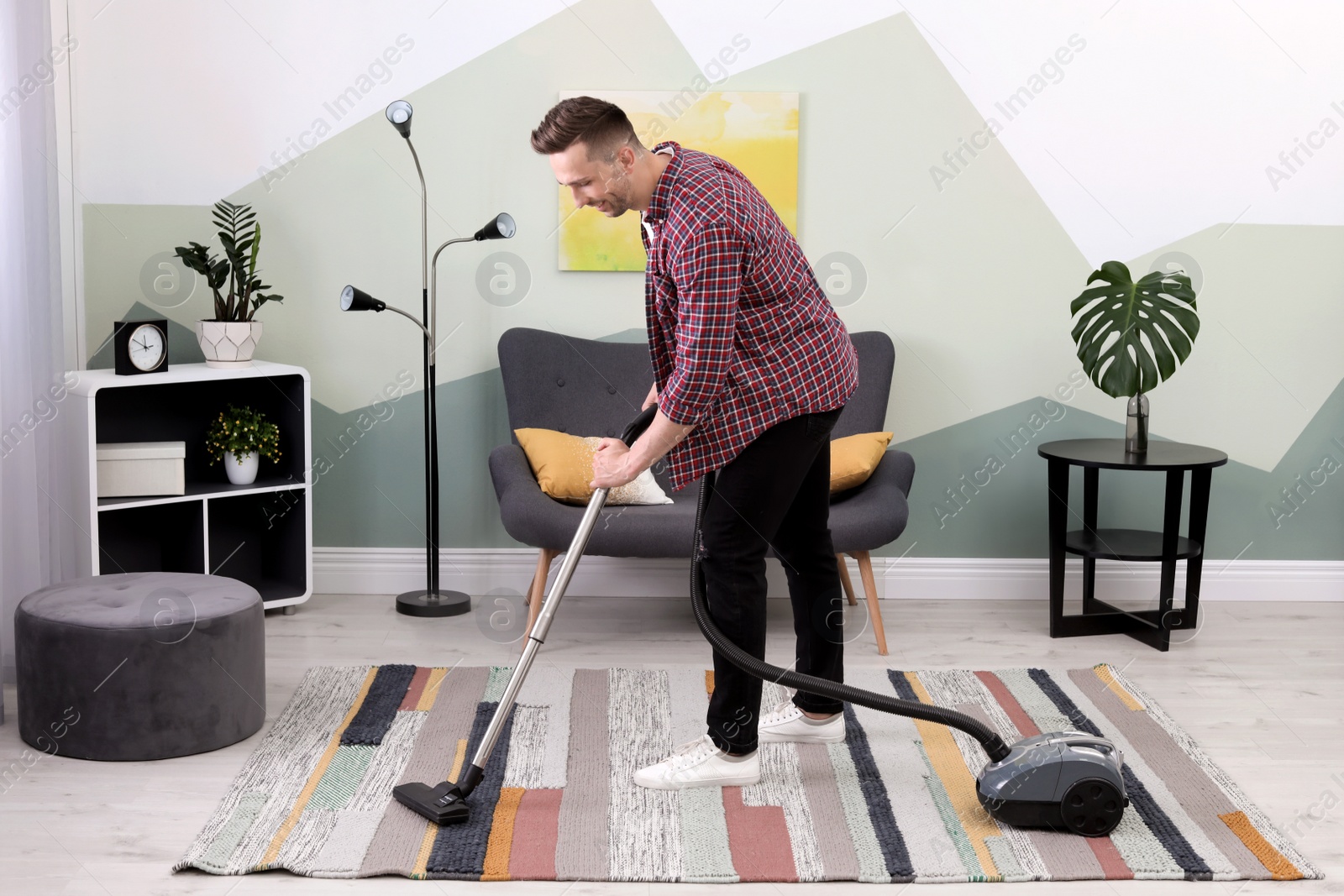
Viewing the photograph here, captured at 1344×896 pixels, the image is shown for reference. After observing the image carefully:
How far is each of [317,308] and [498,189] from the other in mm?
656

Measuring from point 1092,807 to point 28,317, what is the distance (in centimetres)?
249

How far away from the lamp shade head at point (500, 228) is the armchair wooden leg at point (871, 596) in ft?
4.16

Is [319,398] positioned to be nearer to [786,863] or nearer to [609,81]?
[609,81]

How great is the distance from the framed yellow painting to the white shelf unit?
0.94 metres

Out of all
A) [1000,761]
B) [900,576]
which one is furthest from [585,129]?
[900,576]

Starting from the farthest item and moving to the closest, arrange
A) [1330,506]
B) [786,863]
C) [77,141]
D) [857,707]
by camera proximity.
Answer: [1330,506] < [77,141] < [857,707] < [786,863]

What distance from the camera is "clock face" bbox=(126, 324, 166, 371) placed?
129 inches

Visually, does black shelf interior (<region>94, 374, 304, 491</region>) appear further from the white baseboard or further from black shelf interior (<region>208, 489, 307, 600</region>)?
the white baseboard

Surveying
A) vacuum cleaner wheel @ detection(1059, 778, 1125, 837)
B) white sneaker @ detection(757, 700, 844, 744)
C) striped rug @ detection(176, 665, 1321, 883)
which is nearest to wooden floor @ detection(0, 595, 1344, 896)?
striped rug @ detection(176, 665, 1321, 883)

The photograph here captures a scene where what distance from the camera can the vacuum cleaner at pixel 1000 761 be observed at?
2109 mm

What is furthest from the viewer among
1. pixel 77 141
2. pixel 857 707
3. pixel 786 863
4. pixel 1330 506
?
pixel 1330 506

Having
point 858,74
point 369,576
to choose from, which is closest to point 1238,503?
point 858,74

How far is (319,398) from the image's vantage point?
3809 millimetres

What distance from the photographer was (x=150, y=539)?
3.52 metres
